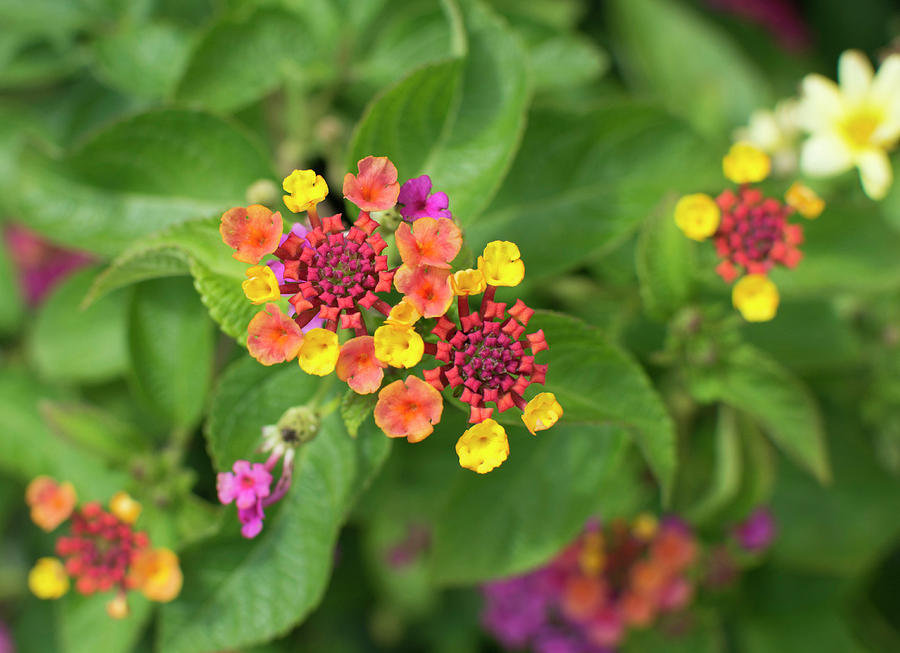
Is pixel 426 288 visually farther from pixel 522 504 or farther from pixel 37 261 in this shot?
pixel 37 261

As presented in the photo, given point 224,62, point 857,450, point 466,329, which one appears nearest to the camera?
point 466,329

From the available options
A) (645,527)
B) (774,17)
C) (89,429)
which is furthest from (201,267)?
(774,17)

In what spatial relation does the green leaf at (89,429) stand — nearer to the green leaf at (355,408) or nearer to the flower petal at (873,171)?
the green leaf at (355,408)

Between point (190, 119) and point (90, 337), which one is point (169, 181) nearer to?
point (190, 119)

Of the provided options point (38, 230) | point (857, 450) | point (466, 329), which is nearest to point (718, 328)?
point (466, 329)

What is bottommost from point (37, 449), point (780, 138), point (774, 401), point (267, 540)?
point (37, 449)
